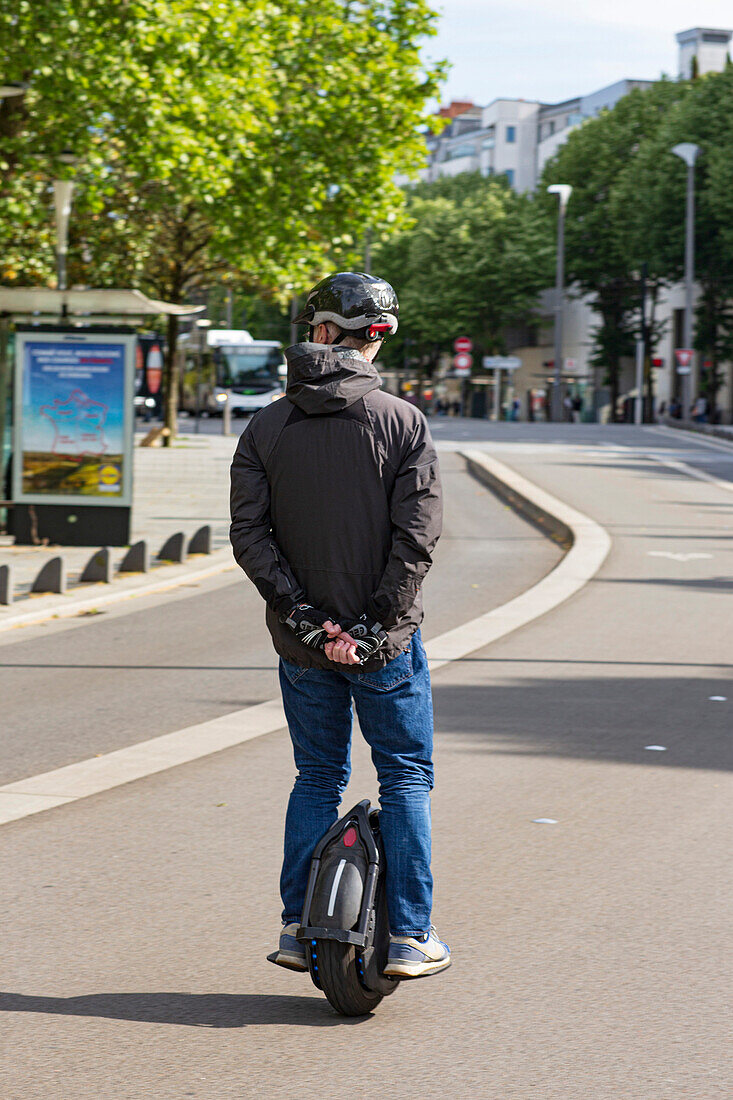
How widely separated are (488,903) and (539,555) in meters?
11.2

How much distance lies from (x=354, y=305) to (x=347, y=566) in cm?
62

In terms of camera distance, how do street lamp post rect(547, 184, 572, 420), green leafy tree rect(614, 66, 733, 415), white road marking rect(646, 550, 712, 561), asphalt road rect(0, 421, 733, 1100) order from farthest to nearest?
street lamp post rect(547, 184, 572, 420), green leafy tree rect(614, 66, 733, 415), white road marking rect(646, 550, 712, 561), asphalt road rect(0, 421, 733, 1100)

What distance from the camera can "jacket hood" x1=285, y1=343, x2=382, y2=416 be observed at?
3.62 meters

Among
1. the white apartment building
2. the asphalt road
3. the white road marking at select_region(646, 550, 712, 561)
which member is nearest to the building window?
the white apartment building

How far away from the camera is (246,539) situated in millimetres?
3691

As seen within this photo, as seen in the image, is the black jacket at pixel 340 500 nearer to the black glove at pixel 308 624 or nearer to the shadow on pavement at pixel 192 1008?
the black glove at pixel 308 624

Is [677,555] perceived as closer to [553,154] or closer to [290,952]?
[290,952]

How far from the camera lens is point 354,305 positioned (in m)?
3.71

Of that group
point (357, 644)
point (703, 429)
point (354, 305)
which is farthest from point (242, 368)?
point (357, 644)

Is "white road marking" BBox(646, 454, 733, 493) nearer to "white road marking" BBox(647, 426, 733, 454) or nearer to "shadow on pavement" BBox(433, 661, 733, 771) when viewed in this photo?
"white road marking" BBox(647, 426, 733, 454)

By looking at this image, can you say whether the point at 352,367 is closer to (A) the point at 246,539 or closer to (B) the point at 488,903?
(A) the point at 246,539

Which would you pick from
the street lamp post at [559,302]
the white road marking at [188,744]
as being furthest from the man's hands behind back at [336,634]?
the street lamp post at [559,302]

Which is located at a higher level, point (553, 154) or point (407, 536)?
point (553, 154)

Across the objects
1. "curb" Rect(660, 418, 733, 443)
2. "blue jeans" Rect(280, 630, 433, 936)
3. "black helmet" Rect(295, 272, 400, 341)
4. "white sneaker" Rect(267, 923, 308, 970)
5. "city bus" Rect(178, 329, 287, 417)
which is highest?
"city bus" Rect(178, 329, 287, 417)
